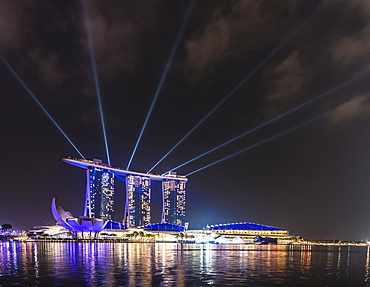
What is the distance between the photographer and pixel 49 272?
39094mm

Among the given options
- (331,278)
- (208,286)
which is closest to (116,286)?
(208,286)

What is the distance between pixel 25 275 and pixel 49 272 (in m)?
3.00

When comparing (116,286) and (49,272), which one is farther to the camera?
(49,272)

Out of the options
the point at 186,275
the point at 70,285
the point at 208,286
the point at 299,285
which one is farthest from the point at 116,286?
the point at 299,285

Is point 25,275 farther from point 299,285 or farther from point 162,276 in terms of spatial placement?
point 299,285

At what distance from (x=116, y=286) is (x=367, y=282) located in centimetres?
2380

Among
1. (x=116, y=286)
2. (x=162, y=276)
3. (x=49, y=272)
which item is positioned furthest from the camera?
(x=49, y=272)

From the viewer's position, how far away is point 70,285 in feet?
99.7

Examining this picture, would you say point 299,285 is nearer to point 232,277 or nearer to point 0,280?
point 232,277

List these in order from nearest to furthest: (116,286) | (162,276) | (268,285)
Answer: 1. (116,286)
2. (268,285)
3. (162,276)

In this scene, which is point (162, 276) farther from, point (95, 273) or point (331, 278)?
point (331, 278)

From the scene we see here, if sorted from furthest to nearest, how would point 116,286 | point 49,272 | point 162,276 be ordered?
point 49,272 < point 162,276 < point 116,286

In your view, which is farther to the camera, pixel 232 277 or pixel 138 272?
pixel 138 272

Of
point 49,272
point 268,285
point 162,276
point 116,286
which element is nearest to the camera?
point 116,286
